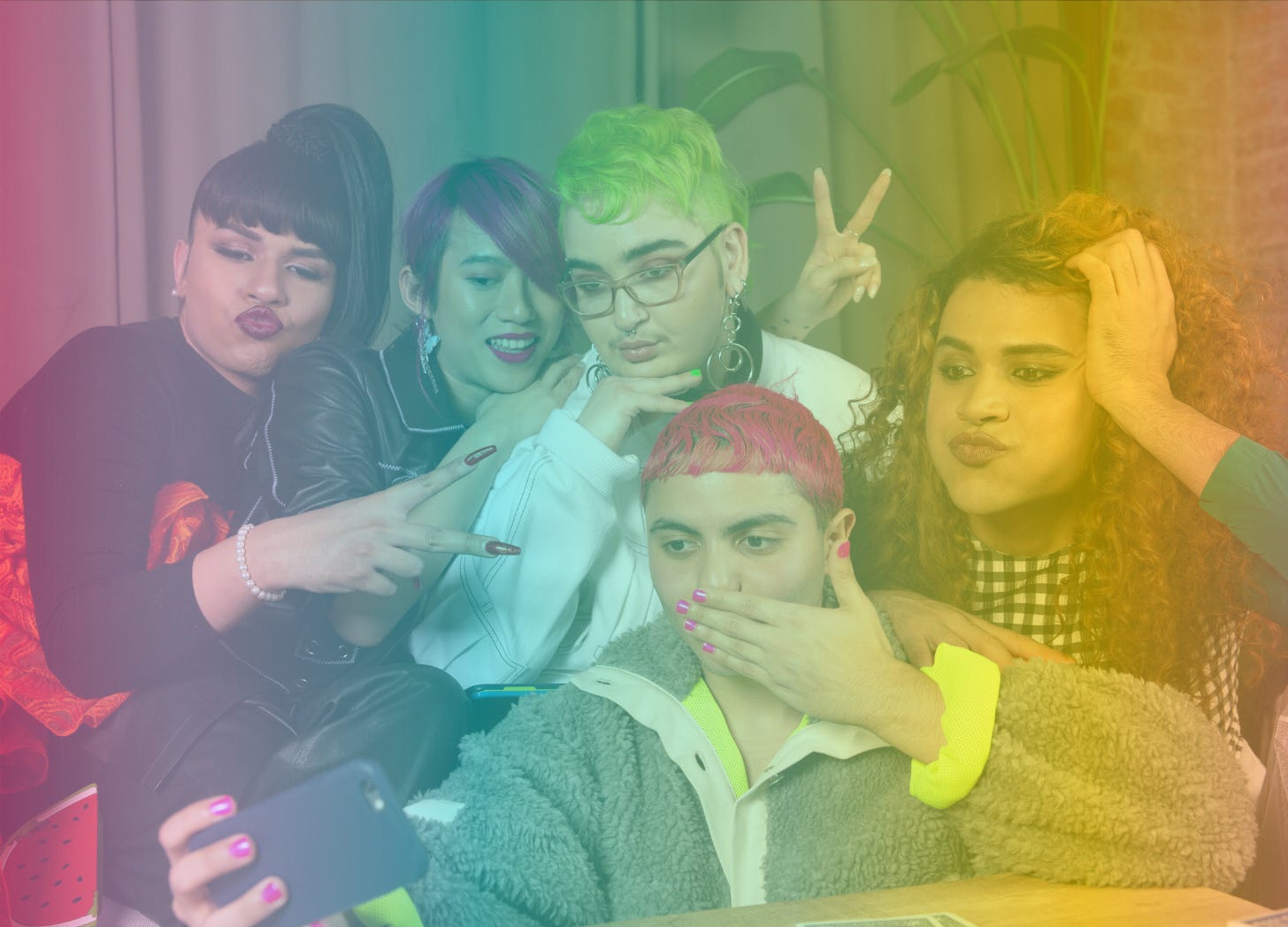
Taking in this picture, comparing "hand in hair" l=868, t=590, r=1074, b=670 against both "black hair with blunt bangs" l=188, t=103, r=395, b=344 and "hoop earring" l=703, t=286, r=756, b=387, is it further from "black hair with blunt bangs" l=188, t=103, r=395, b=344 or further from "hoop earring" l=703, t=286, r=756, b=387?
"black hair with blunt bangs" l=188, t=103, r=395, b=344

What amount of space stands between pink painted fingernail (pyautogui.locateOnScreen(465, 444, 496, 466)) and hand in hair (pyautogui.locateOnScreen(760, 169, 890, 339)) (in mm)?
373

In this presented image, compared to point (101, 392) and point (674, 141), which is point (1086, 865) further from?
point (101, 392)

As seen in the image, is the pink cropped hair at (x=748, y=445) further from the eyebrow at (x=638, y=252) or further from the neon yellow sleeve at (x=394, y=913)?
the neon yellow sleeve at (x=394, y=913)

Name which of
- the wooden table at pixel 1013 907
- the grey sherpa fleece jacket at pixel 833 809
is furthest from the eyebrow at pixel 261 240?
the wooden table at pixel 1013 907

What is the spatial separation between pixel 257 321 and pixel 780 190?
64cm

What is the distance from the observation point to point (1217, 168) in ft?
5.37

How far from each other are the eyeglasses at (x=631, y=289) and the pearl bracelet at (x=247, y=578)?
17.3 inches

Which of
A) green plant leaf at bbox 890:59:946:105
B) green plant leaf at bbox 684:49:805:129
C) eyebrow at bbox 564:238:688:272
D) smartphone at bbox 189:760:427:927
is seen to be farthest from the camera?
green plant leaf at bbox 890:59:946:105

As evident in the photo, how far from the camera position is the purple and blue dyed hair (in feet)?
4.07

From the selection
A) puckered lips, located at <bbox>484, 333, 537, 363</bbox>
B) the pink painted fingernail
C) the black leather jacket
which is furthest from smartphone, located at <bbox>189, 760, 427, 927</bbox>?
puckered lips, located at <bbox>484, 333, 537, 363</bbox>

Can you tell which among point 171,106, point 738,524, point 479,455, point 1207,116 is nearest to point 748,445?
point 738,524

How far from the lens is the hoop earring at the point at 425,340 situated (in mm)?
1238

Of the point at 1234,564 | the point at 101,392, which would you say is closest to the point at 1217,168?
the point at 1234,564

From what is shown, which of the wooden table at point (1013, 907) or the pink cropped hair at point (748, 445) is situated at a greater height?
the pink cropped hair at point (748, 445)
